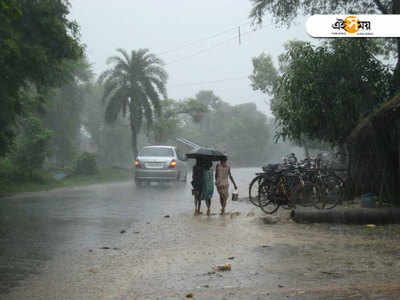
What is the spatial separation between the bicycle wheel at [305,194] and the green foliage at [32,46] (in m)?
9.55

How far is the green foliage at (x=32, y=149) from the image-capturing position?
79.5ft

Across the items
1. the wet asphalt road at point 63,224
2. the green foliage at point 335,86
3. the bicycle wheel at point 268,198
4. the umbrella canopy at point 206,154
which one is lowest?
the wet asphalt road at point 63,224

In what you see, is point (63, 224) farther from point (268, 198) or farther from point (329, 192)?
point (329, 192)

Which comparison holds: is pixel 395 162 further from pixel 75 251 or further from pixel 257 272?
pixel 75 251

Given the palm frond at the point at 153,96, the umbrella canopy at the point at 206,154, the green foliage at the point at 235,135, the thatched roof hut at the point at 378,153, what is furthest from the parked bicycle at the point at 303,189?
the green foliage at the point at 235,135

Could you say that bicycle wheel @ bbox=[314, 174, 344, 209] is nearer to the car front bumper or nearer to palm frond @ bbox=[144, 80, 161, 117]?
the car front bumper

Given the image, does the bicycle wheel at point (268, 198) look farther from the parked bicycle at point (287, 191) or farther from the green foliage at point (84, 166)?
the green foliage at point (84, 166)

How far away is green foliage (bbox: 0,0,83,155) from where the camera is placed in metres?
16.1

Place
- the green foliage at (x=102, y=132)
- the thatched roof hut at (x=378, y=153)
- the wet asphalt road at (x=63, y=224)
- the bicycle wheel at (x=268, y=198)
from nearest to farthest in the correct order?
the wet asphalt road at (x=63, y=224) → the thatched roof hut at (x=378, y=153) → the bicycle wheel at (x=268, y=198) → the green foliage at (x=102, y=132)

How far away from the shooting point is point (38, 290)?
5086 millimetres

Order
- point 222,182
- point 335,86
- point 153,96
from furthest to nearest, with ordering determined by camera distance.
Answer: point 153,96 → point 335,86 → point 222,182

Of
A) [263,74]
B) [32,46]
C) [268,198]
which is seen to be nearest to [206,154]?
[268,198]

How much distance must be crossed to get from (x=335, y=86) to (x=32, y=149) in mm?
16376

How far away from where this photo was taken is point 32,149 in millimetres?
24391
